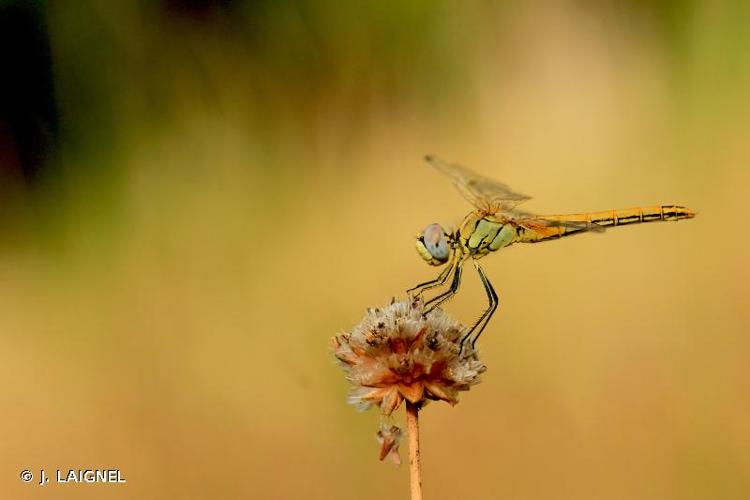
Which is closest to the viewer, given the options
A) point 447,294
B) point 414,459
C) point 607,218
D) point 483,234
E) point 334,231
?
point 414,459

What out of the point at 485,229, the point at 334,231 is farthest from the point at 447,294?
the point at 334,231

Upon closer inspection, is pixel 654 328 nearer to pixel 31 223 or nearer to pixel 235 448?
pixel 235 448

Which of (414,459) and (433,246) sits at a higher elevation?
(433,246)

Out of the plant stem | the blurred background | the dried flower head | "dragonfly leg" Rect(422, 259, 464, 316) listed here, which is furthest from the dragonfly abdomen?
the blurred background

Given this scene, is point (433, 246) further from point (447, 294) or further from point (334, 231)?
point (334, 231)

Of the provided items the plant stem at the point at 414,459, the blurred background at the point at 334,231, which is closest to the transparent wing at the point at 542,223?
the plant stem at the point at 414,459

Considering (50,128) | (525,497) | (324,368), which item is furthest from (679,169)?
(50,128)

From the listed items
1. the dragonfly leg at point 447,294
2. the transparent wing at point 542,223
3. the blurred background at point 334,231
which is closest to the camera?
the dragonfly leg at point 447,294

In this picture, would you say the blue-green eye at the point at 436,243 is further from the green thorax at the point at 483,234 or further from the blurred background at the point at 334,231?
the blurred background at the point at 334,231
